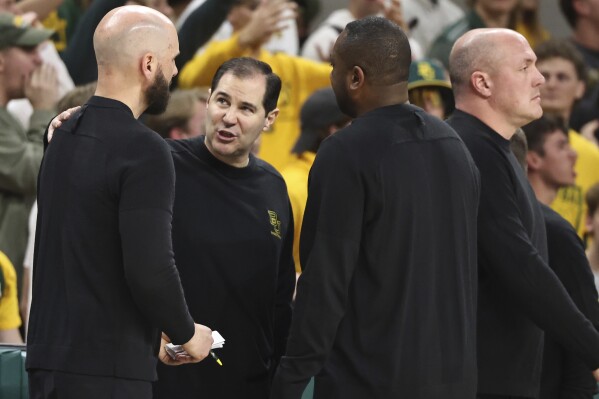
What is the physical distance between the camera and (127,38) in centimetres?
337

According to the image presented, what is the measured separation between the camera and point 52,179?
3.32 metres

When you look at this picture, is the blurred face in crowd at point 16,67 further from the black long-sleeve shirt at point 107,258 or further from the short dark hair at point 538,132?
the black long-sleeve shirt at point 107,258

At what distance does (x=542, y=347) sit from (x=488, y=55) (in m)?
0.91

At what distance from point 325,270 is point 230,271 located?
0.57 m

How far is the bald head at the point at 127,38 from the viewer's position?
3.37 m

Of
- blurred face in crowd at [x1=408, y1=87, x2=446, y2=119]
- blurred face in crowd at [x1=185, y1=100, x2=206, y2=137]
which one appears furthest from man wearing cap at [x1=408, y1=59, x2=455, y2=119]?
blurred face in crowd at [x1=185, y1=100, x2=206, y2=137]

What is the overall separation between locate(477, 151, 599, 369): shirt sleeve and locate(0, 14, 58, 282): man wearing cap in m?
2.63

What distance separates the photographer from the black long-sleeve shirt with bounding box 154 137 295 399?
3826 mm

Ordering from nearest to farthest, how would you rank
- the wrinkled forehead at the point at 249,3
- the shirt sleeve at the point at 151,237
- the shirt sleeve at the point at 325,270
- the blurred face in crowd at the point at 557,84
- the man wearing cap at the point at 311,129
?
the shirt sleeve at the point at 151,237
the shirt sleeve at the point at 325,270
the man wearing cap at the point at 311,129
the wrinkled forehead at the point at 249,3
the blurred face in crowd at the point at 557,84

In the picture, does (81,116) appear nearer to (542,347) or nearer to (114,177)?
(114,177)

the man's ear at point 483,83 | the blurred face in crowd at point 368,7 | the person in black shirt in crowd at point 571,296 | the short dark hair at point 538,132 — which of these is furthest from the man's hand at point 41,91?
the man's ear at point 483,83

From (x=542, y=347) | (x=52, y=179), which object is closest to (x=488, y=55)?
(x=542, y=347)

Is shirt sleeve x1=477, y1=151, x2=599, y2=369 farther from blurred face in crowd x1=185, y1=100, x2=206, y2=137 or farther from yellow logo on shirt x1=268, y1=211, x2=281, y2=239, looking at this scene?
blurred face in crowd x1=185, y1=100, x2=206, y2=137

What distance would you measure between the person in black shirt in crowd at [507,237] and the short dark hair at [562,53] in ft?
11.1
